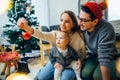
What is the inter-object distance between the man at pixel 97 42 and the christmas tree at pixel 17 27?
6.57ft

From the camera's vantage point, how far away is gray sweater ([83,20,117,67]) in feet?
4.70

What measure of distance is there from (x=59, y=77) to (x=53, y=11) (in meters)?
2.69

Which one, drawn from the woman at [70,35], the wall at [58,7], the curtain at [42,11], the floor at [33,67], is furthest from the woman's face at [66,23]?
the curtain at [42,11]

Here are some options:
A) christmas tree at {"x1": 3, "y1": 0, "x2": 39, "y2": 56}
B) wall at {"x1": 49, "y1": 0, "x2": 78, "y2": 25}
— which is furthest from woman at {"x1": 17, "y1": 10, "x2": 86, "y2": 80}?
wall at {"x1": 49, "y1": 0, "x2": 78, "y2": 25}

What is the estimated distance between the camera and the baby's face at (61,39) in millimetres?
1568

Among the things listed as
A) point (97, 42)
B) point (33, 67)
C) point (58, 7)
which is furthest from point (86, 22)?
point (58, 7)

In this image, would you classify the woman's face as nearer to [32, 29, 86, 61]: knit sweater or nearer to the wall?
[32, 29, 86, 61]: knit sweater

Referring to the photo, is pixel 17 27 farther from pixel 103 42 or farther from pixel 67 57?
pixel 103 42

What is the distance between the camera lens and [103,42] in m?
1.45

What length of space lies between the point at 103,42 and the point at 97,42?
6cm

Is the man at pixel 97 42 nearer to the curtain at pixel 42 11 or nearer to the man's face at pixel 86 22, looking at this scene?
the man's face at pixel 86 22

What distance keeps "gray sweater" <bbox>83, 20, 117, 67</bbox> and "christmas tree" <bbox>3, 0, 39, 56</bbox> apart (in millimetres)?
2030

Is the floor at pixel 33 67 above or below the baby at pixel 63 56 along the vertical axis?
below

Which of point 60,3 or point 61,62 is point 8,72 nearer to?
point 61,62
